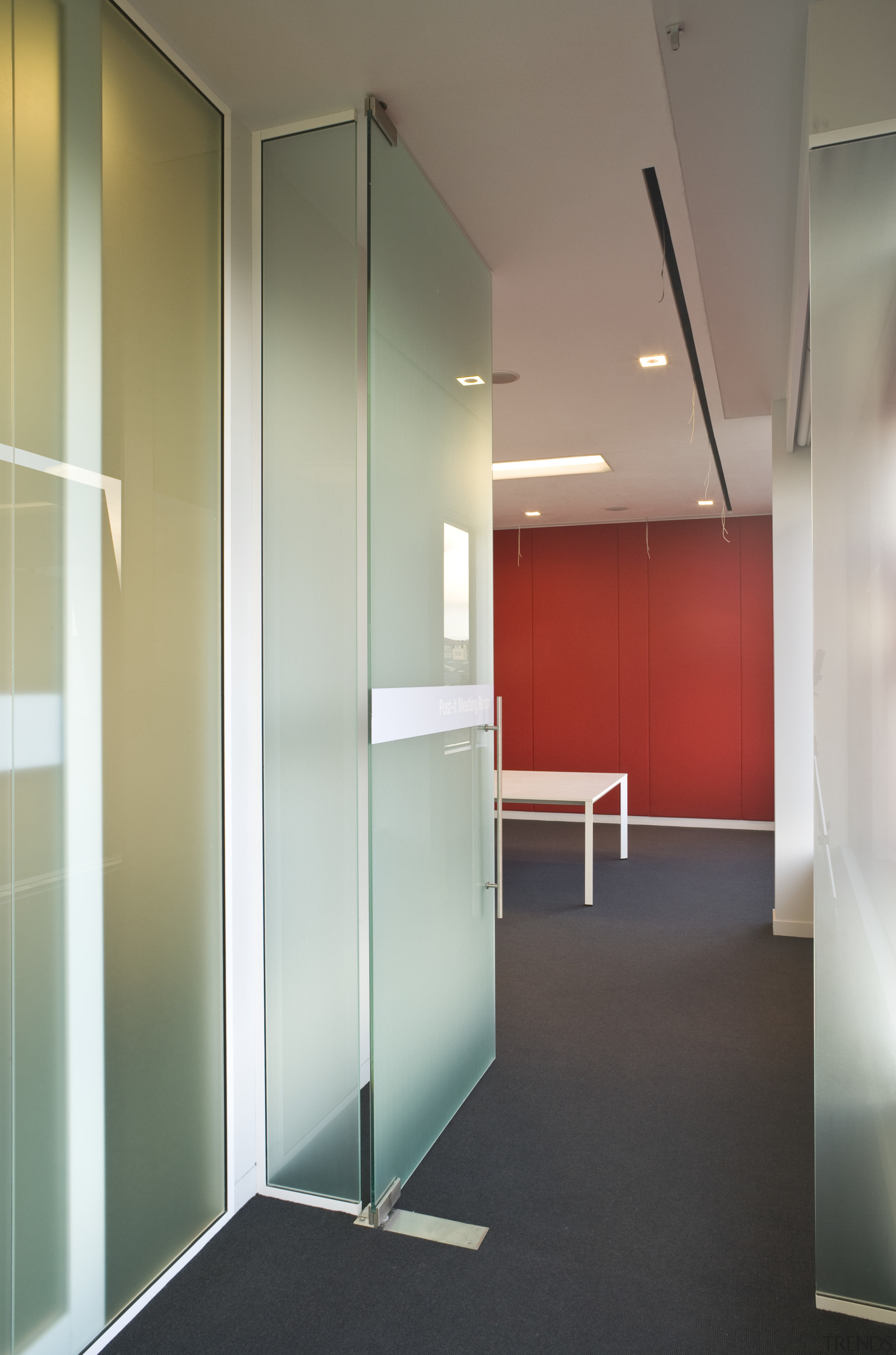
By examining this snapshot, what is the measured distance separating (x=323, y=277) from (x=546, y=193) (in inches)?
33.6

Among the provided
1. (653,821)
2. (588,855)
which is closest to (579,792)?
(588,855)

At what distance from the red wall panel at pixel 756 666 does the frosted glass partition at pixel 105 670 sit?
7.22 meters

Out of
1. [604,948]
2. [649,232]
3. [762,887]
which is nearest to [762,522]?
[762,887]

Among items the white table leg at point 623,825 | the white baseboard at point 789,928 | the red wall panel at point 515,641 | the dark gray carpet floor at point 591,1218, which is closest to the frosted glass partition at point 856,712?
the dark gray carpet floor at point 591,1218

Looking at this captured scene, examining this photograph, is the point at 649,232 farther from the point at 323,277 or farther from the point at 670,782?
the point at 670,782

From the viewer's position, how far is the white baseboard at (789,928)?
4.98m

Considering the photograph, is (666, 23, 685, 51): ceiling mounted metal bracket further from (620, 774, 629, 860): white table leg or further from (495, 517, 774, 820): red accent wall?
(495, 517, 774, 820): red accent wall

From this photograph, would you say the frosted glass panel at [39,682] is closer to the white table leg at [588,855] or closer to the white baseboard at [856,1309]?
the white baseboard at [856,1309]

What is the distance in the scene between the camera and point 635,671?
9.02 m

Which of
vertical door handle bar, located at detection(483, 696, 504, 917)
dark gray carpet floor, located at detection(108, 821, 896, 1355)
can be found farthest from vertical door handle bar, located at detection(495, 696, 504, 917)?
dark gray carpet floor, located at detection(108, 821, 896, 1355)

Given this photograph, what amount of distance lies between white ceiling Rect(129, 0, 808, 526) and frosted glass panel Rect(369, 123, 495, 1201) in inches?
7.1

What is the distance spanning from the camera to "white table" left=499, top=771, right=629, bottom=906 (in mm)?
5637

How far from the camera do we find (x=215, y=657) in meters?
2.30

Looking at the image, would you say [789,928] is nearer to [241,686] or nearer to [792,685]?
[792,685]
